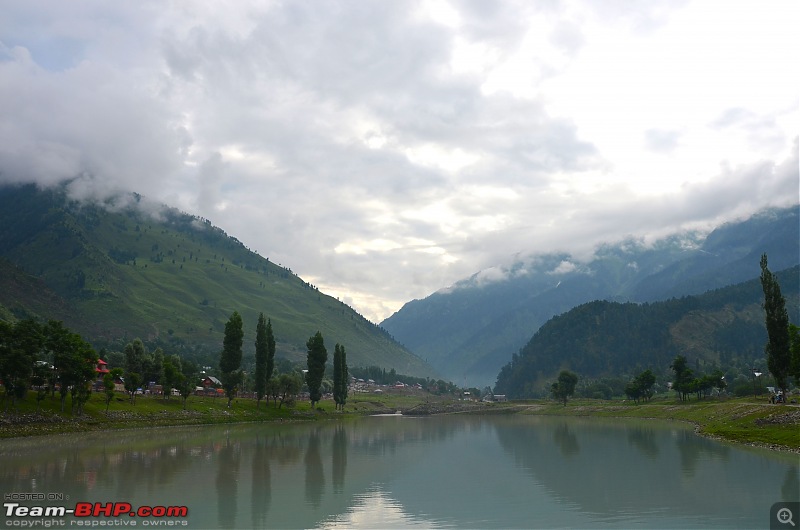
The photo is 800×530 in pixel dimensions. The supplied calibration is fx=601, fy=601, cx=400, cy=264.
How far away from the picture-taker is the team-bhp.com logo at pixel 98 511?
32656mm

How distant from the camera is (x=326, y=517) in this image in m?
33.5

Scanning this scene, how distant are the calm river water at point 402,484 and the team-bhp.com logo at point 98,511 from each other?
0.26 meters

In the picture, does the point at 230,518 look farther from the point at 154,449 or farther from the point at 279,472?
the point at 154,449

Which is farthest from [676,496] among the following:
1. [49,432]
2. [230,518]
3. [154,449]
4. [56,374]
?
[56,374]

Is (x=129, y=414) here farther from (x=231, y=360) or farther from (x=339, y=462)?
(x=339, y=462)

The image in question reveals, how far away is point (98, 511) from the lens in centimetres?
3406

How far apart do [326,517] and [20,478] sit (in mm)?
27747

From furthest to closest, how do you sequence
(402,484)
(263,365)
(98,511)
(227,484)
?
1. (263,365)
2. (402,484)
3. (227,484)
4. (98,511)

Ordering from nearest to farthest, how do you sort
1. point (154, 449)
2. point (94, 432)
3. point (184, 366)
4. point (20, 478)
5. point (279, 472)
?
point (20, 478) < point (279, 472) < point (154, 449) < point (94, 432) < point (184, 366)

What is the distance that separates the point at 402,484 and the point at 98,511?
2144cm

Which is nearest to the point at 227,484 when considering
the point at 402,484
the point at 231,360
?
the point at 402,484

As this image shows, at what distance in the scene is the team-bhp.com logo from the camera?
32.7 metres

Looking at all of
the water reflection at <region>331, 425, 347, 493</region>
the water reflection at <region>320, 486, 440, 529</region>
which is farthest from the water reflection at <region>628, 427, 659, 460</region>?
the water reflection at <region>320, 486, 440, 529</region>

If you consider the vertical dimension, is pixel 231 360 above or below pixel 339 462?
above
